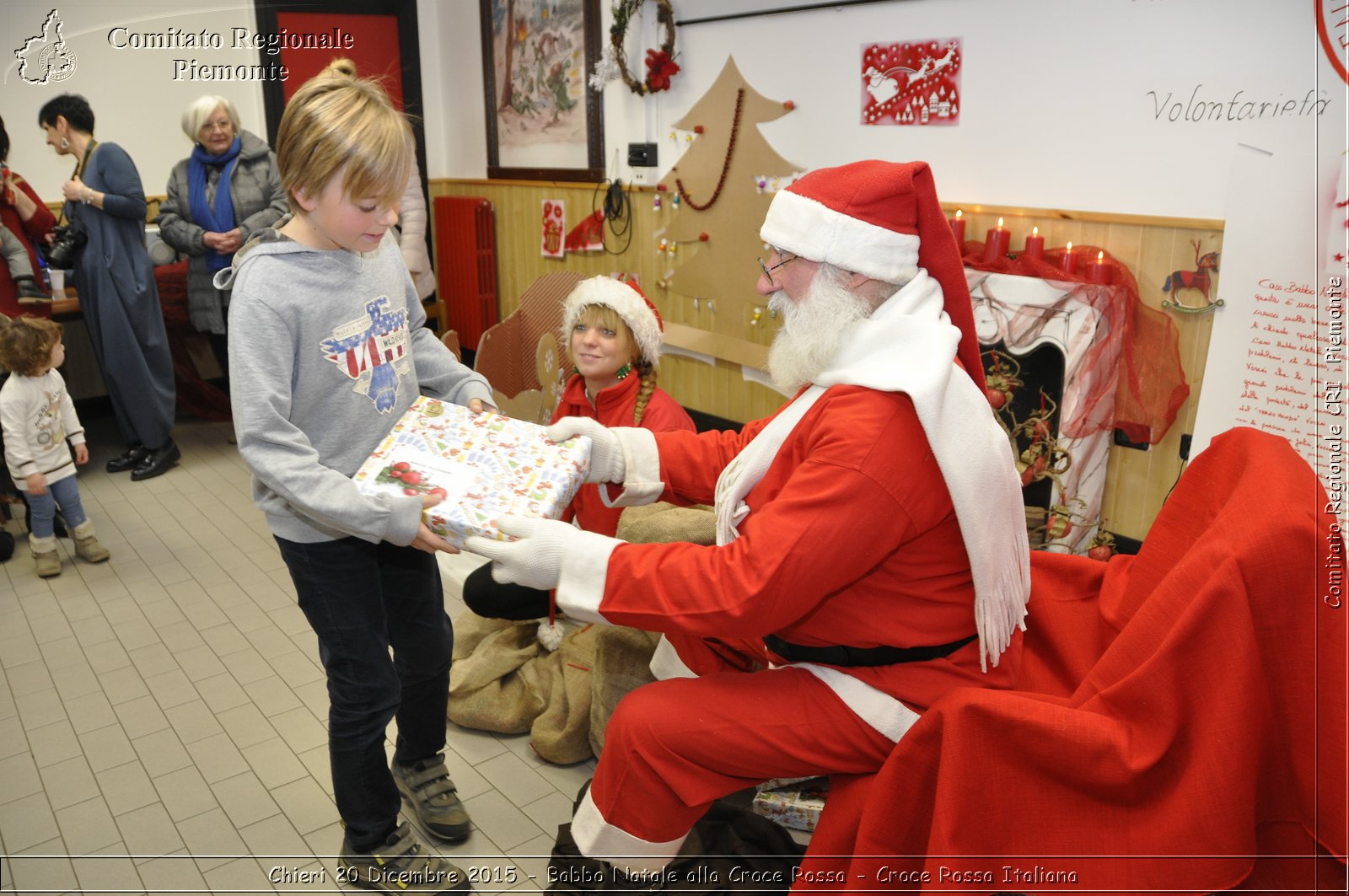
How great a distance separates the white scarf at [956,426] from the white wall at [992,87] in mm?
1892

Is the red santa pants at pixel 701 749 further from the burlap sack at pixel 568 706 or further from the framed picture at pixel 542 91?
the framed picture at pixel 542 91

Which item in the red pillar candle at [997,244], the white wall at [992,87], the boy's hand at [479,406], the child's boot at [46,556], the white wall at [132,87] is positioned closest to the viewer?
the boy's hand at [479,406]

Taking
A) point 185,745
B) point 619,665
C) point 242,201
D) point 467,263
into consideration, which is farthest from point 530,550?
point 467,263

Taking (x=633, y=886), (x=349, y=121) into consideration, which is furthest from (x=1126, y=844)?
(x=349, y=121)

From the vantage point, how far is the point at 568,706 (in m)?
2.56

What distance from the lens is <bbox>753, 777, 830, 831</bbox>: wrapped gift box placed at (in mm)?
1862

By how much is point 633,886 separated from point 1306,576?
120cm

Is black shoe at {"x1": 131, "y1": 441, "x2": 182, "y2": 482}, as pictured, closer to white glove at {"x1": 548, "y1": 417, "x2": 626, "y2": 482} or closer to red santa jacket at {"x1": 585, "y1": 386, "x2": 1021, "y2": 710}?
white glove at {"x1": 548, "y1": 417, "x2": 626, "y2": 482}

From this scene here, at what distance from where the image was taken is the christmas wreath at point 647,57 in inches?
190

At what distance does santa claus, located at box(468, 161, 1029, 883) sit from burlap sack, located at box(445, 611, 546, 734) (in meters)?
0.93

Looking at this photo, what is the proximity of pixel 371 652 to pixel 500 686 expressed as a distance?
2.76ft

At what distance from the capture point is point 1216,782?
54.5 inches

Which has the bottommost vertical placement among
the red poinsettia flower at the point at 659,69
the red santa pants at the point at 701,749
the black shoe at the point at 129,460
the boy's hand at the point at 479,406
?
the black shoe at the point at 129,460

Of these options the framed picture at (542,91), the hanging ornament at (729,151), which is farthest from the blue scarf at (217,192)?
the hanging ornament at (729,151)
